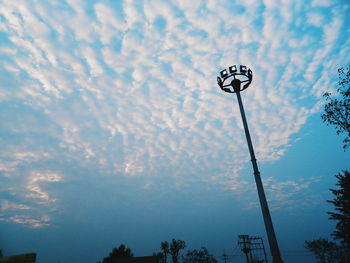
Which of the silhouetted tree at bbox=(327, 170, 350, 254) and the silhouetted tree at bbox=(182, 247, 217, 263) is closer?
the silhouetted tree at bbox=(327, 170, 350, 254)

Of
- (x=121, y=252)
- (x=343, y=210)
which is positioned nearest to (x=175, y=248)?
(x=121, y=252)

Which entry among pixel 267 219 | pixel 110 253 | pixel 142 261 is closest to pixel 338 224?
pixel 267 219

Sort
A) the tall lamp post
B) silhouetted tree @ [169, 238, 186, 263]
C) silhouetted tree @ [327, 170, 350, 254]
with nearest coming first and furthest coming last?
the tall lamp post → silhouetted tree @ [327, 170, 350, 254] → silhouetted tree @ [169, 238, 186, 263]

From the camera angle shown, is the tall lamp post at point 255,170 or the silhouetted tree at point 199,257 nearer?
the tall lamp post at point 255,170

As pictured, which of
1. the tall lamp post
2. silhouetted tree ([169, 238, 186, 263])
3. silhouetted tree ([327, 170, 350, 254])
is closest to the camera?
the tall lamp post

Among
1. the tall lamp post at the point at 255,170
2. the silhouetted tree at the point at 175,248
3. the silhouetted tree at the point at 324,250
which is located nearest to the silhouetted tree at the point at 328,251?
the silhouetted tree at the point at 324,250

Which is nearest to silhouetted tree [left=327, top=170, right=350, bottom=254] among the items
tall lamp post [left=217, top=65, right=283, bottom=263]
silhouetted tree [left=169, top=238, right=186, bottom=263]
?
tall lamp post [left=217, top=65, right=283, bottom=263]

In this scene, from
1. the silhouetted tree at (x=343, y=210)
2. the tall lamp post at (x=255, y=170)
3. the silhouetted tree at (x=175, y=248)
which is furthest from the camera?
the silhouetted tree at (x=175, y=248)

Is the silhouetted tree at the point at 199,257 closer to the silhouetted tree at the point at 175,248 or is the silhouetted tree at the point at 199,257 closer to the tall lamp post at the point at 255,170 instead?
the silhouetted tree at the point at 175,248

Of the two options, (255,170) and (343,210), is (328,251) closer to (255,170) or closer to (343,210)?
(343,210)

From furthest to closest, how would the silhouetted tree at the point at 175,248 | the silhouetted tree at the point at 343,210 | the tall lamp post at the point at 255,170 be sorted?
the silhouetted tree at the point at 175,248 < the silhouetted tree at the point at 343,210 < the tall lamp post at the point at 255,170

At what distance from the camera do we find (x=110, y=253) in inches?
2368

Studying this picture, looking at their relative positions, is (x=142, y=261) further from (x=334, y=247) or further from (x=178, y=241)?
(x=334, y=247)

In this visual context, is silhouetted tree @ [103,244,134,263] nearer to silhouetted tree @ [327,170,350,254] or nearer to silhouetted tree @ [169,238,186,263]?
silhouetted tree @ [169,238,186,263]
